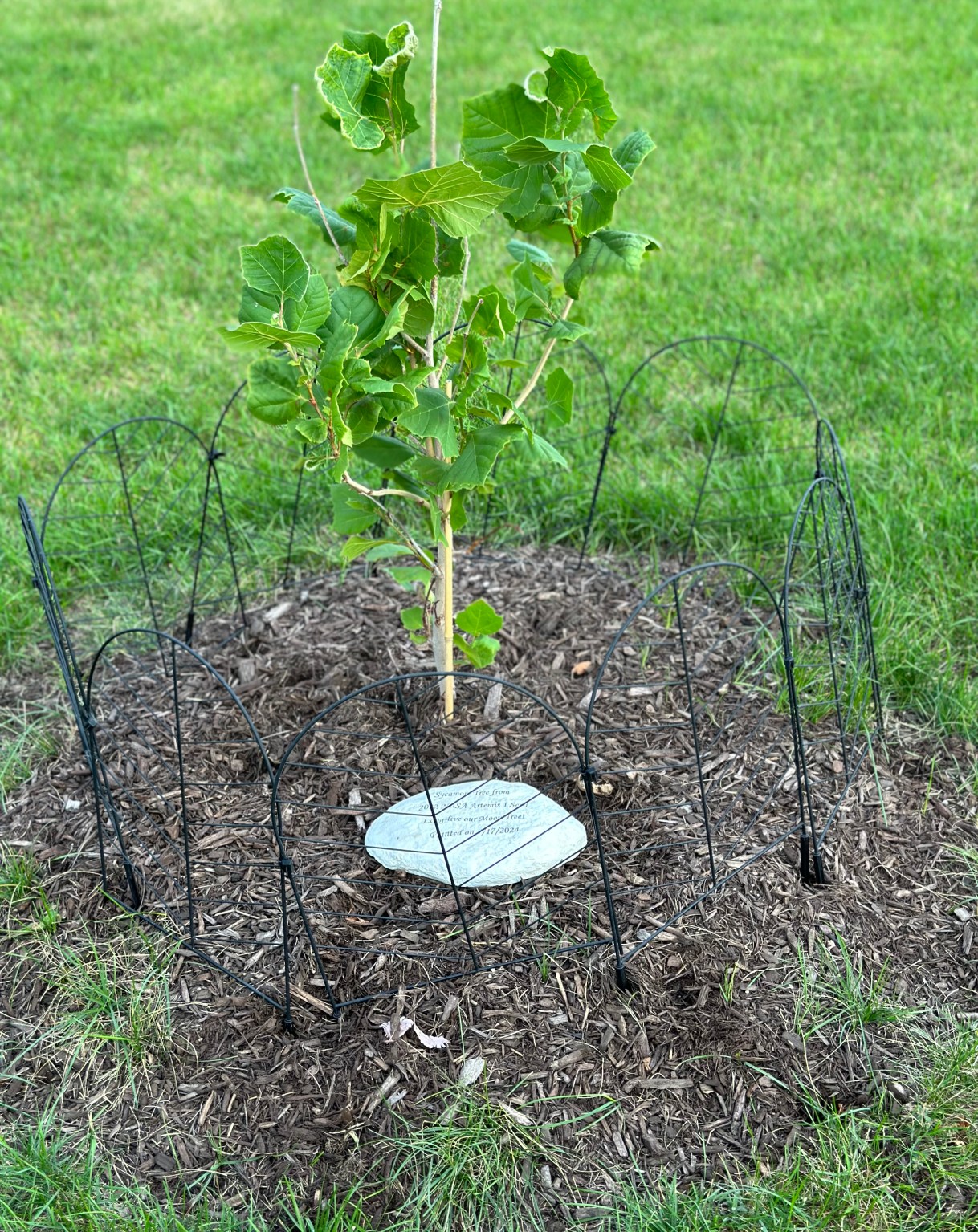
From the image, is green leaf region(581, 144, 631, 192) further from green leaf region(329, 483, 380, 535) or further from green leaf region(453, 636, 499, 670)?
green leaf region(453, 636, 499, 670)

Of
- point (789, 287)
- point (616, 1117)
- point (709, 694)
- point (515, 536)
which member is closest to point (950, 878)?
point (709, 694)

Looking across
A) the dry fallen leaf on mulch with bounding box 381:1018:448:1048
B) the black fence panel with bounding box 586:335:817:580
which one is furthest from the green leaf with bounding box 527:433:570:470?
the dry fallen leaf on mulch with bounding box 381:1018:448:1048

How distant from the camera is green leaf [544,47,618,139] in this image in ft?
5.91

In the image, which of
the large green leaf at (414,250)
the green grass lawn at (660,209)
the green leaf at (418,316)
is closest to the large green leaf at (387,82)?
the large green leaf at (414,250)

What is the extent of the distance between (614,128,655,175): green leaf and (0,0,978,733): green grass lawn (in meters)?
1.42

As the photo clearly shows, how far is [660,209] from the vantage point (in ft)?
17.6

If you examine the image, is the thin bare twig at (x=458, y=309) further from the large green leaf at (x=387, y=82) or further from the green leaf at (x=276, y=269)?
the green leaf at (x=276, y=269)

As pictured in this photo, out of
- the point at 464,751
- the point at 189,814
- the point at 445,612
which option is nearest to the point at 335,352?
the point at 445,612

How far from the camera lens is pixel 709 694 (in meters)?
2.61

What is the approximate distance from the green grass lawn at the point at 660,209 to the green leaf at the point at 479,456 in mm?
1276

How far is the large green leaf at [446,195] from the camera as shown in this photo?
166cm

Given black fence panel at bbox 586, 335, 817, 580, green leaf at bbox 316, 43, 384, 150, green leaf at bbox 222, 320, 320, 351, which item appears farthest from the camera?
black fence panel at bbox 586, 335, 817, 580

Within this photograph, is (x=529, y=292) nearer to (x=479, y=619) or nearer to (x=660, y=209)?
(x=479, y=619)

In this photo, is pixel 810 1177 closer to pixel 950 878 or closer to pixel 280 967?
pixel 950 878
